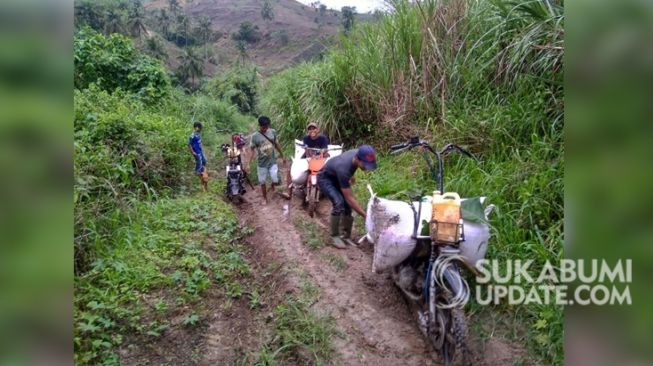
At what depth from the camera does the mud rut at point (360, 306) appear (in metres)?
3.08

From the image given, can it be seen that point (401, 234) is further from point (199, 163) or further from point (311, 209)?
point (199, 163)

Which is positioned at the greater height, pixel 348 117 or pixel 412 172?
pixel 348 117

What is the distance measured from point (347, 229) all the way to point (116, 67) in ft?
31.7

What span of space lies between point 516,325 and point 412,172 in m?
3.07

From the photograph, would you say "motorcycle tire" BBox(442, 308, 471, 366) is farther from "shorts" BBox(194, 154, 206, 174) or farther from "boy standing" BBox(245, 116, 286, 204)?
"shorts" BBox(194, 154, 206, 174)

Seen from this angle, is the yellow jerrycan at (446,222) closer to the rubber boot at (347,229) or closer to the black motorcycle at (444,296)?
the black motorcycle at (444,296)

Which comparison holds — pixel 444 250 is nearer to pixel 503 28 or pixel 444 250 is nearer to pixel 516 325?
pixel 516 325

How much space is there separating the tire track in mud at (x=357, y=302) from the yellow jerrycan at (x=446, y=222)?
0.88m

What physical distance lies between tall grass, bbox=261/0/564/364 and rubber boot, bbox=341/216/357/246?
0.88 m

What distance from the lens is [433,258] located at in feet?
10.3

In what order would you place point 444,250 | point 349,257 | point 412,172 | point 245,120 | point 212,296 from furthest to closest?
point 245,120, point 412,172, point 349,257, point 212,296, point 444,250

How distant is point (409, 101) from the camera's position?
6.82 metres

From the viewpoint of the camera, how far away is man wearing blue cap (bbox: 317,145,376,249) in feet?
15.2

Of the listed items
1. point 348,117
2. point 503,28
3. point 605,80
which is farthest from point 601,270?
point 348,117
